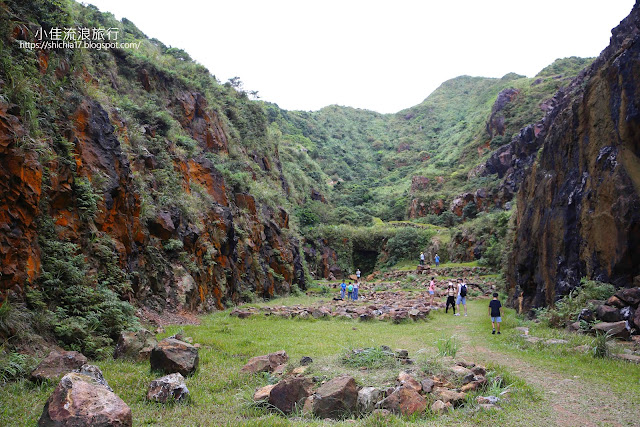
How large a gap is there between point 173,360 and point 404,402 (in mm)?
4294

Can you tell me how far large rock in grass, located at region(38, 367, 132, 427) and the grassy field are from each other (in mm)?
771

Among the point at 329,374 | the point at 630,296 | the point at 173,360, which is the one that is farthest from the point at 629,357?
the point at 173,360

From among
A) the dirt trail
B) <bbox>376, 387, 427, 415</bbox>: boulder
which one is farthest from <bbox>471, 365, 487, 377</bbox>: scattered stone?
<bbox>376, 387, 427, 415</bbox>: boulder

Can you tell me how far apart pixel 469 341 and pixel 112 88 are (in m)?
20.9

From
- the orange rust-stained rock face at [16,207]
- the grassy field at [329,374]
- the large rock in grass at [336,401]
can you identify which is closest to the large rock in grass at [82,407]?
the grassy field at [329,374]

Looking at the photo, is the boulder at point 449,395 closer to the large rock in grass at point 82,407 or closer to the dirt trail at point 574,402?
the dirt trail at point 574,402

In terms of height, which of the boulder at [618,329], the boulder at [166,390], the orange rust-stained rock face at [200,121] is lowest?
the boulder at [166,390]

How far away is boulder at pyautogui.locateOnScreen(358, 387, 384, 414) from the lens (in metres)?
5.59

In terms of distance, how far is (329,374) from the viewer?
6.82 m

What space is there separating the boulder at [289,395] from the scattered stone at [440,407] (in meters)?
1.86

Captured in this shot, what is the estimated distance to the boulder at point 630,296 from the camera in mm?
9227

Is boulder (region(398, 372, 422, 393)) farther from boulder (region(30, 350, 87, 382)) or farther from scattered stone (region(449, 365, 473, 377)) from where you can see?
boulder (region(30, 350, 87, 382))

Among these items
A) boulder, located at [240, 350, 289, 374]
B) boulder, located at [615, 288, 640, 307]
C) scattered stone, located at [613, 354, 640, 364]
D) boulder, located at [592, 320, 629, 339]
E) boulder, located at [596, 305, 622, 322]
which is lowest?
boulder, located at [240, 350, 289, 374]

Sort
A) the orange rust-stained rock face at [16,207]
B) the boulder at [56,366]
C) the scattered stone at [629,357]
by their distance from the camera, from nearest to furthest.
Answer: the boulder at [56,366]
the scattered stone at [629,357]
the orange rust-stained rock face at [16,207]
